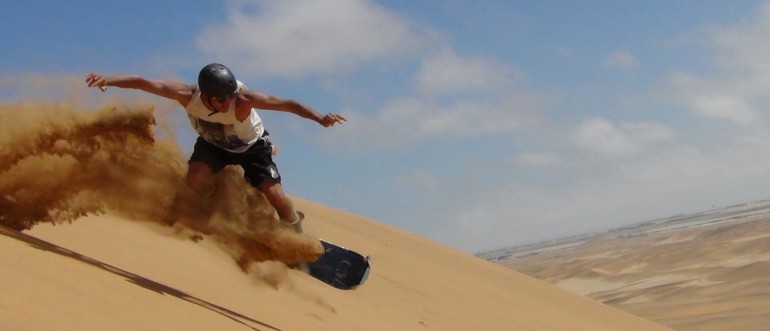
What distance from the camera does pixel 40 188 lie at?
17.1ft

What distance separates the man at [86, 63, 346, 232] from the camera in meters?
5.12

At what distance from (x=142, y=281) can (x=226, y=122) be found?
3.49 feet

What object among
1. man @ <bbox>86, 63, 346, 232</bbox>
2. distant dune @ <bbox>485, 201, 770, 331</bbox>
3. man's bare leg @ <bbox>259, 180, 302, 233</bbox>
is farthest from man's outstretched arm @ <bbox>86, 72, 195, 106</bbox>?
distant dune @ <bbox>485, 201, 770, 331</bbox>

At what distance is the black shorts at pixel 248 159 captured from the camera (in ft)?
18.0

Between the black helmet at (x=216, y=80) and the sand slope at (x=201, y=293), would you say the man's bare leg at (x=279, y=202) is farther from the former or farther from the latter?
the black helmet at (x=216, y=80)

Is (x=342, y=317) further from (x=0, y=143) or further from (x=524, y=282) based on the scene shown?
(x=524, y=282)

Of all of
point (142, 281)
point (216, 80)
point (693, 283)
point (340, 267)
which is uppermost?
point (693, 283)

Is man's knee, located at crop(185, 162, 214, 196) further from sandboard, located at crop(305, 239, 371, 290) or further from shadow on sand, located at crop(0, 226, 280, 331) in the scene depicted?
sandboard, located at crop(305, 239, 371, 290)

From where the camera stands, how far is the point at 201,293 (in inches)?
213

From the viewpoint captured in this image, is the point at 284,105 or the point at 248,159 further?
the point at 248,159

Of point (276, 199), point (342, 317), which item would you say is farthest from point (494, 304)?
→ point (276, 199)

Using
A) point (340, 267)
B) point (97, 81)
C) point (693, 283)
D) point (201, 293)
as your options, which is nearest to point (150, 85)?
point (97, 81)

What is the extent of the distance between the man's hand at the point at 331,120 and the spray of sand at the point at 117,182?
73 cm

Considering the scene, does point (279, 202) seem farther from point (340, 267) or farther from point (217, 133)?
point (340, 267)
